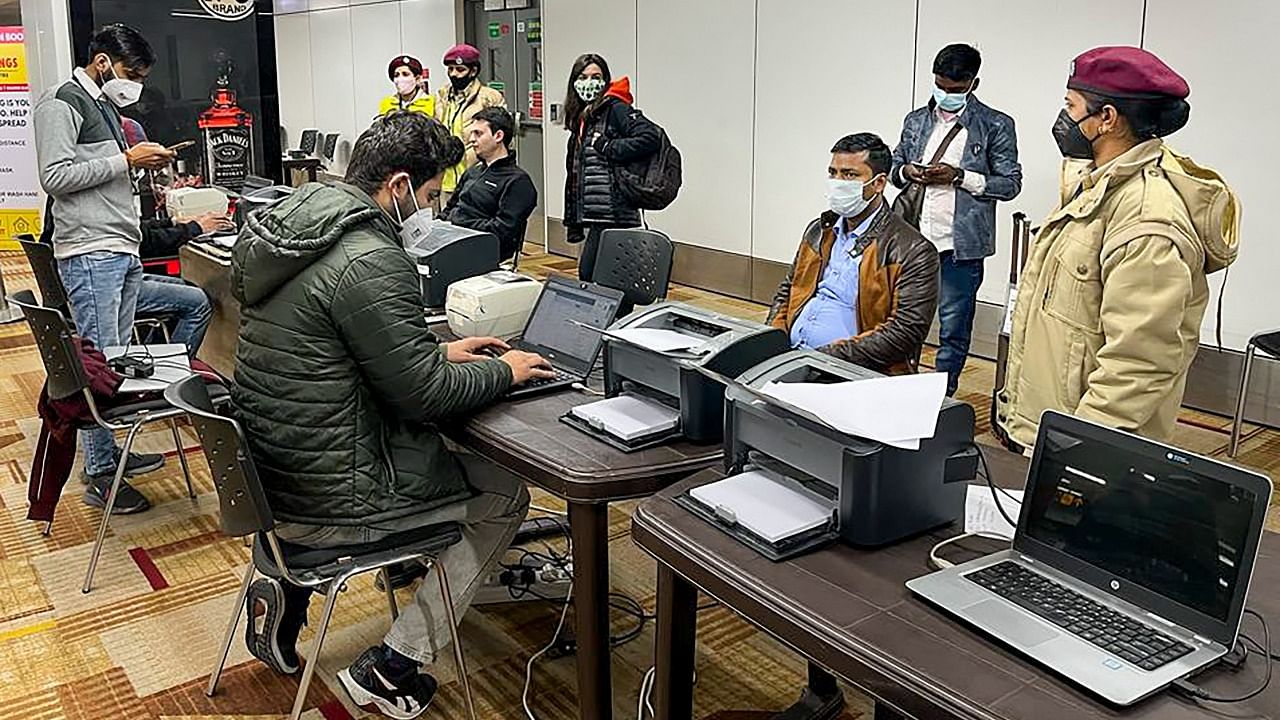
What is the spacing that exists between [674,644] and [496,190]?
2.74 meters

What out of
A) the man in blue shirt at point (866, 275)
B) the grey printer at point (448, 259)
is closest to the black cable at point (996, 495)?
the man in blue shirt at point (866, 275)

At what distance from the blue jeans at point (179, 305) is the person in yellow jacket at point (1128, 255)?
3.34m

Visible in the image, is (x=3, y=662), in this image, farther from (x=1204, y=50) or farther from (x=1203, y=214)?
(x=1204, y=50)

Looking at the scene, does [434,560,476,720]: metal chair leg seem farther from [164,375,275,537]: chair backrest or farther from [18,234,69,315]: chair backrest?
[18,234,69,315]: chair backrest

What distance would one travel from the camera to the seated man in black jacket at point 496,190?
439 centimetres

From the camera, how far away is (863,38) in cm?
606

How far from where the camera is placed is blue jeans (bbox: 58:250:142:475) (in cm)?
384

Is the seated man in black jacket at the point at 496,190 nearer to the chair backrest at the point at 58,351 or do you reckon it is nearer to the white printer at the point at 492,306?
the white printer at the point at 492,306

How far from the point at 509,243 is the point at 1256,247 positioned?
3161 mm

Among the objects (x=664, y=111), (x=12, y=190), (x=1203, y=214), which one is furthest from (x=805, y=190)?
(x=12, y=190)

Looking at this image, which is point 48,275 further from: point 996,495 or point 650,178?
point 996,495

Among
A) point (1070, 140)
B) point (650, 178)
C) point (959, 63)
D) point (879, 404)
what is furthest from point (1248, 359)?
point (879, 404)

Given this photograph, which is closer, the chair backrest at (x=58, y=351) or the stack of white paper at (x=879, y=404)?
the stack of white paper at (x=879, y=404)

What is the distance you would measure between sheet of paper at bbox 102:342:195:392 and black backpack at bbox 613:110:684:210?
218 centimetres
